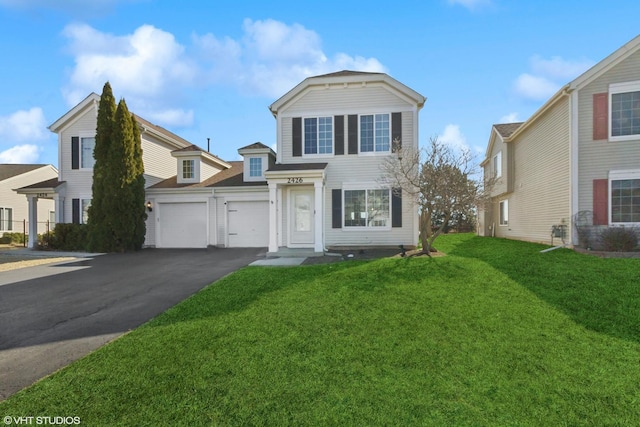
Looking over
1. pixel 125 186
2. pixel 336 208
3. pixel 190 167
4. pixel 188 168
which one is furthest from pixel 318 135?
pixel 125 186

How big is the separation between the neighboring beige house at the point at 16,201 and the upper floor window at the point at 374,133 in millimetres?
23662

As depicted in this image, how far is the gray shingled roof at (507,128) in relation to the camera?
58.5 feet

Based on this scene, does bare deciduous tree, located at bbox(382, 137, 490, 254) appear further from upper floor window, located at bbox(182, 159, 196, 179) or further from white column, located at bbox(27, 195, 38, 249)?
white column, located at bbox(27, 195, 38, 249)

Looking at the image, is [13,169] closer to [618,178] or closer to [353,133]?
[353,133]

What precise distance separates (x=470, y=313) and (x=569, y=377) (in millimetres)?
1746

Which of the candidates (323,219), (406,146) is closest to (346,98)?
(406,146)

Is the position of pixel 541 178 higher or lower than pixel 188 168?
lower

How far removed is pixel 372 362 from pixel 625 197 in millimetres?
12361

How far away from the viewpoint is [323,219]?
1209cm

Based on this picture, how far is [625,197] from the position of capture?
35.5ft

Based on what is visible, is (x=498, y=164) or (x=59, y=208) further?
(x=498, y=164)

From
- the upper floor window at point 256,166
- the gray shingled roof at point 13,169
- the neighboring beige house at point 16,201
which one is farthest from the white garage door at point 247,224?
the gray shingled roof at point 13,169

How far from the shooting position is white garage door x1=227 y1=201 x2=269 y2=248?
15.2 m

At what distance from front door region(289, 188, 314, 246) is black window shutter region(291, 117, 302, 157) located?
166 cm
